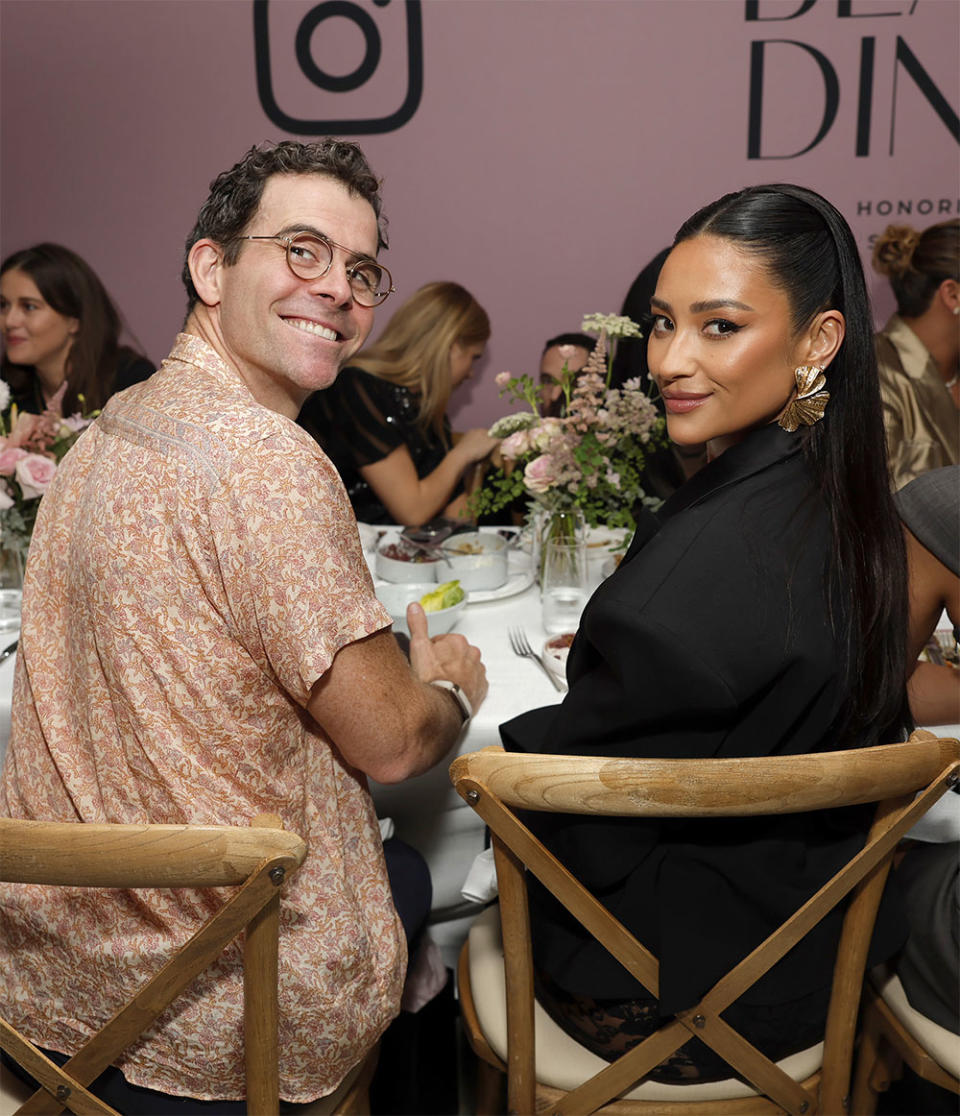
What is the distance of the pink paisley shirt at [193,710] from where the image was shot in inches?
43.6

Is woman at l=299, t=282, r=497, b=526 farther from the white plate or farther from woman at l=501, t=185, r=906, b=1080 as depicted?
woman at l=501, t=185, r=906, b=1080

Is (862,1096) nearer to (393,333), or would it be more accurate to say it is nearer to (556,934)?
(556,934)

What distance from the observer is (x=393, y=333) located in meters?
3.37

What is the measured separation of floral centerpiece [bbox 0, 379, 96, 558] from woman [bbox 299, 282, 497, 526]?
3.48 ft

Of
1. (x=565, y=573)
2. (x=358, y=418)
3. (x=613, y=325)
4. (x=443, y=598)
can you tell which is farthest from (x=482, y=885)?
(x=358, y=418)

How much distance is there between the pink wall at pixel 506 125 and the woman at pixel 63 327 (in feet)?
1.88

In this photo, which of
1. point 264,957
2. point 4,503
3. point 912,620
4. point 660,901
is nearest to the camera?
point 264,957

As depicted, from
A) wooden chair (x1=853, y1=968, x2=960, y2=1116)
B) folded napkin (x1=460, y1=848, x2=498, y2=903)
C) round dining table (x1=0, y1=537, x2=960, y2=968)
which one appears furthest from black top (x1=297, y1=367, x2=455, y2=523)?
wooden chair (x1=853, y1=968, x2=960, y2=1116)

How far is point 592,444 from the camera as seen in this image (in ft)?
6.19

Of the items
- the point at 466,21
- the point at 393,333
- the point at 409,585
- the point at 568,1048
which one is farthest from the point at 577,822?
the point at 466,21

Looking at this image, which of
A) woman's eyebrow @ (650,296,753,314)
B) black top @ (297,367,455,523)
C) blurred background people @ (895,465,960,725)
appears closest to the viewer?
woman's eyebrow @ (650,296,753,314)

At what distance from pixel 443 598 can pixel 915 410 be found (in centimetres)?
206

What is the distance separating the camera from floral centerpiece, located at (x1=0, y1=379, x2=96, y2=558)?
1.88 meters

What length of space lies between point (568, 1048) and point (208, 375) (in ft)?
3.04
